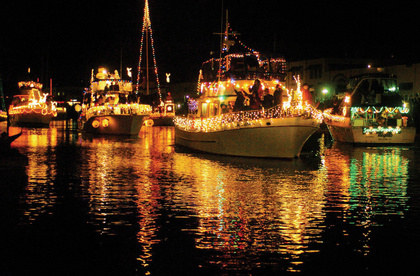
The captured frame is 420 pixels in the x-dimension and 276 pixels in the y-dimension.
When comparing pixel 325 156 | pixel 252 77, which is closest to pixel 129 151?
pixel 252 77

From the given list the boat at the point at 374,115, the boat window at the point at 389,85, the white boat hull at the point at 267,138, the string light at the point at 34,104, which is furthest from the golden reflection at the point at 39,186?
the string light at the point at 34,104

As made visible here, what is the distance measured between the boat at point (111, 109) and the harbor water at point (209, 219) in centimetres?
1979

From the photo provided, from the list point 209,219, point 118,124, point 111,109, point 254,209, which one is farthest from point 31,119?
point 209,219

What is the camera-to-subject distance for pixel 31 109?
180 ft

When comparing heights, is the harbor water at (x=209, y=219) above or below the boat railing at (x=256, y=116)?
below

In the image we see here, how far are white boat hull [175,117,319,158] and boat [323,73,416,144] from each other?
369 inches

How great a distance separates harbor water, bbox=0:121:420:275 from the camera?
827 cm

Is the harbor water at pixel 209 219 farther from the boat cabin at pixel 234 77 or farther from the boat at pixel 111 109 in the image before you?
the boat at pixel 111 109

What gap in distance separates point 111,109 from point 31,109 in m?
16.8

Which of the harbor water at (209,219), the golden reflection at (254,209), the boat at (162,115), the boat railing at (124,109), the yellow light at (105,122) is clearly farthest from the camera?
the boat at (162,115)

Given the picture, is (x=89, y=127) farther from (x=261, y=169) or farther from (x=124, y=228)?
(x=124, y=228)

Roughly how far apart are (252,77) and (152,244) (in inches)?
686

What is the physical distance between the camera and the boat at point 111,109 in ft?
132

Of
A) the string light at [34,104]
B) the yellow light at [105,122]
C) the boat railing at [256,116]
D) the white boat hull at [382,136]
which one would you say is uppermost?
the string light at [34,104]
